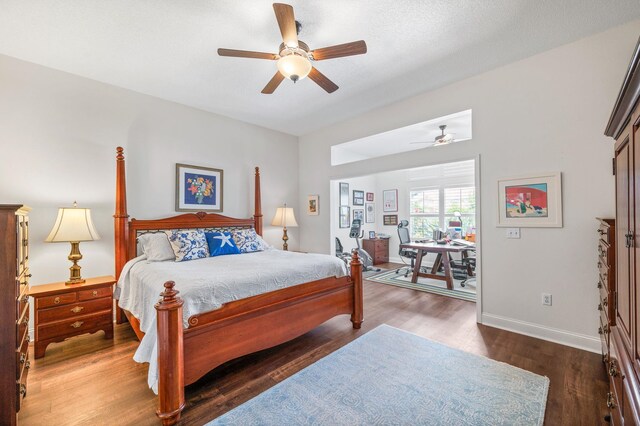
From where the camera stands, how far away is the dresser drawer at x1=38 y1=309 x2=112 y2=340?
99.5 inches

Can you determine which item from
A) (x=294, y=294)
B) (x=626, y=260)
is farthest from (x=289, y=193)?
(x=626, y=260)

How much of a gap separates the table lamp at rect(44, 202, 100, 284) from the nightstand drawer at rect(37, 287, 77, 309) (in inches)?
6.8

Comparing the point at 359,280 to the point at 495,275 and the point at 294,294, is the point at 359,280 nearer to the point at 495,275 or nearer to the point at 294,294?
the point at 294,294

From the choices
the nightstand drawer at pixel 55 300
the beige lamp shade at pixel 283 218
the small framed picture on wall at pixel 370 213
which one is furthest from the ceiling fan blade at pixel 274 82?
the small framed picture on wall at pixel 370 213

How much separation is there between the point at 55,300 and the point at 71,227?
689 mm

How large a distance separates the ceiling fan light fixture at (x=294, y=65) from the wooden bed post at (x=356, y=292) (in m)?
1.84

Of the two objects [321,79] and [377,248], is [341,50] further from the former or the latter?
[377,248]

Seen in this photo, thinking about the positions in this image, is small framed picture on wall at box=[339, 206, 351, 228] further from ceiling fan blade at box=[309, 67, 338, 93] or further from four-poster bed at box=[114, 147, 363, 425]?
ceiling fan blade at box=[309, 67, 338, 93]

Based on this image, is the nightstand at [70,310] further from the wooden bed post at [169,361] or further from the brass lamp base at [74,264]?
the wooden bed post at [169,361]

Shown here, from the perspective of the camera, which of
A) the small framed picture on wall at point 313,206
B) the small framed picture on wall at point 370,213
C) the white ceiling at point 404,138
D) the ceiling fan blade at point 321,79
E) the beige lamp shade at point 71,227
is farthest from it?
the small framed picture on wall at point 370,213

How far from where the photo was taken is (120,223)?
328 centimetres

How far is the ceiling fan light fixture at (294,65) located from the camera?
210 cm

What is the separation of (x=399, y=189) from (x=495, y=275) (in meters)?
4.43

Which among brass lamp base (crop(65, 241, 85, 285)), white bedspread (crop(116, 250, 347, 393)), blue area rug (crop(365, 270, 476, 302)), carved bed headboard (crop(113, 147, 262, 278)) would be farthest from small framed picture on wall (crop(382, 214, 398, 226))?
brass lamp base (crop(65, 241, 85, 285))
